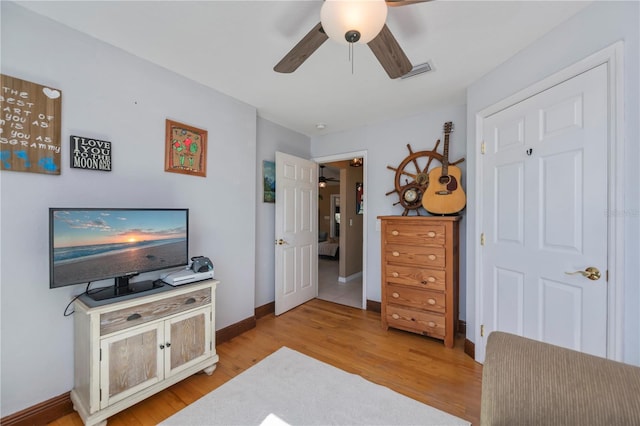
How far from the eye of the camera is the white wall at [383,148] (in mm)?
2948

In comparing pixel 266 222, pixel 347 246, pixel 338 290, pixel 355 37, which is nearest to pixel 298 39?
pixel 355 37

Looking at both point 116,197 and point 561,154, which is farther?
point 116,197

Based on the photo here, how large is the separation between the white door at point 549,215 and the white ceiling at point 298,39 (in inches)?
19.8

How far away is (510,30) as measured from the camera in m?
1.65

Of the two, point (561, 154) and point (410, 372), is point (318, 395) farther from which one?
point (561, 154)

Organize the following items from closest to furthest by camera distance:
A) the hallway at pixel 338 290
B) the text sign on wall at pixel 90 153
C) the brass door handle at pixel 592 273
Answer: the brass door handle at pixel 592 273, the text sign on wall at pixel 90 153, the hallway at pixel 338 290

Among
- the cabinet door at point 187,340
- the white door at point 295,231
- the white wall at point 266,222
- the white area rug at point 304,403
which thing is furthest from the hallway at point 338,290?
the cabinet door at point 187,340

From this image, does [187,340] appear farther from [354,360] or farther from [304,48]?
[304,48]

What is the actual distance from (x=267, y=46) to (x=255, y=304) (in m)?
2.68

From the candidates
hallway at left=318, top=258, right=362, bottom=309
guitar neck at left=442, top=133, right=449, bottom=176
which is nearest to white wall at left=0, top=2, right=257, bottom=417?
hallway at left=318, top=258, right=362, bottom=309

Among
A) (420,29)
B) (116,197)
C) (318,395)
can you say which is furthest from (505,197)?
(116,197)

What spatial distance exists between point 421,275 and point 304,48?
89.7 inches

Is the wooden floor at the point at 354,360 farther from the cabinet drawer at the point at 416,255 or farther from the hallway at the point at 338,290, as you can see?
the cabinet drawer at the point at 416,255

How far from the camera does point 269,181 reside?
3262 mm
